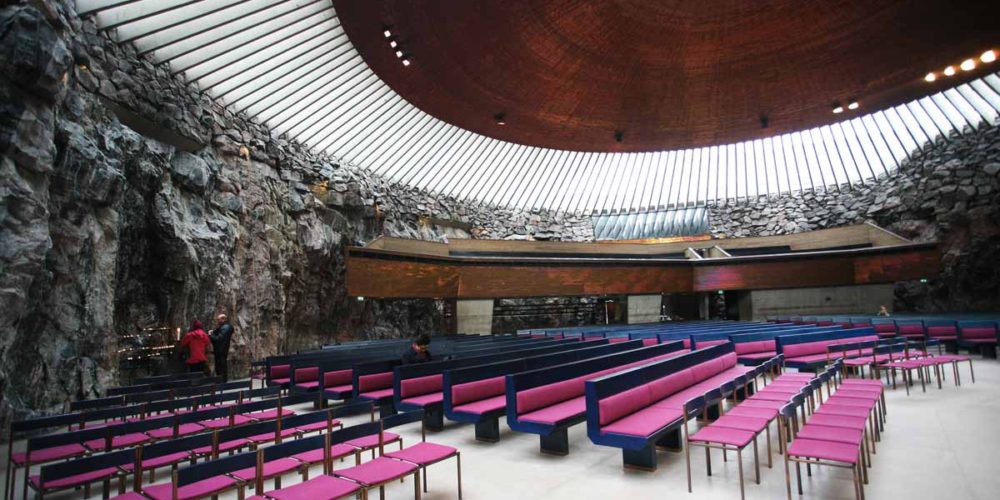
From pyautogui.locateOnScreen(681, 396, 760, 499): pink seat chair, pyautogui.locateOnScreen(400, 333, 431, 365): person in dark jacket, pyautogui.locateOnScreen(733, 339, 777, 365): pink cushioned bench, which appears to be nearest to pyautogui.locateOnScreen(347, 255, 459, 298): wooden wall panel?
pyautogui.locateOnScreen(400, 333, 431, 365): person in dark jacket

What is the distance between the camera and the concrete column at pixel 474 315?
19406mm

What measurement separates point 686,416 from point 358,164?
18.2 m

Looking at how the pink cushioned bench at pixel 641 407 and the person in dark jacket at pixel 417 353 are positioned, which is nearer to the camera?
the pink cushioned bench at pixel 641 407

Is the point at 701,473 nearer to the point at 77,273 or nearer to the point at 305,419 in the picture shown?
the point at 305,419

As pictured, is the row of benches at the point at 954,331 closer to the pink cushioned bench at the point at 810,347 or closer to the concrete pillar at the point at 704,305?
the pink cushioned bench at the point at 810,347

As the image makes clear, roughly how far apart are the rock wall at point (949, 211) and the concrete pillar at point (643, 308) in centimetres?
1059

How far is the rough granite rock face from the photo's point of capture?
6.14m

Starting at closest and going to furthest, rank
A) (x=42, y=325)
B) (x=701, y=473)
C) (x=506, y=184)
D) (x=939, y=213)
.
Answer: (x=701, y=473) → (x=42, y=325) → (x=939, y=213) → (x=506, y=184)

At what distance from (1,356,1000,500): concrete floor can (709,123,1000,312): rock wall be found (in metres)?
20.4

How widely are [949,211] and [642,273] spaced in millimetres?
13275

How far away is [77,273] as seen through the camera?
302 inches

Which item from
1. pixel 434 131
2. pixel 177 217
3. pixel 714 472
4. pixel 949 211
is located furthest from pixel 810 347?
pixel 949 211

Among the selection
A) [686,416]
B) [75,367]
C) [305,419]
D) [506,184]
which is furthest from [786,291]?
[75,367]

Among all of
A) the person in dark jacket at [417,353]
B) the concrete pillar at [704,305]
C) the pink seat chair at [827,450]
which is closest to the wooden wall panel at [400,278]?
the person in dark jacket at [417,353]
